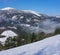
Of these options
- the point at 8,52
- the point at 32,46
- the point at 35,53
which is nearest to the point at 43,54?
the point at 35,53

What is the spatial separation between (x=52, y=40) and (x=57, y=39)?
0.24 ft

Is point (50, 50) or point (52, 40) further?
point (52, 40)

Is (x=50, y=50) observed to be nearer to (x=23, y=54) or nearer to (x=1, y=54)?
(x=23, y=54)

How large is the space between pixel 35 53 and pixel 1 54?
50cm

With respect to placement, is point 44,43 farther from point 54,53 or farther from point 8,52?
point 8,52

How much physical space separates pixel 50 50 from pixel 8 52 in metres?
0.60

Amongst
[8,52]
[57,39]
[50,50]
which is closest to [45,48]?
[50,50]

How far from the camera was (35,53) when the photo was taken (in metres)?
2.54

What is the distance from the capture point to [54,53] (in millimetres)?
2482

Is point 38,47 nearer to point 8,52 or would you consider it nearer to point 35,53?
point 35,53

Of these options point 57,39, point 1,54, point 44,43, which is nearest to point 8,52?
point 1,54

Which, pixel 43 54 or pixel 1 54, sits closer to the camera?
pixel 43 54

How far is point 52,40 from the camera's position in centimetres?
277

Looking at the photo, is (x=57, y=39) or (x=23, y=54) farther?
(x=57, y=39)
